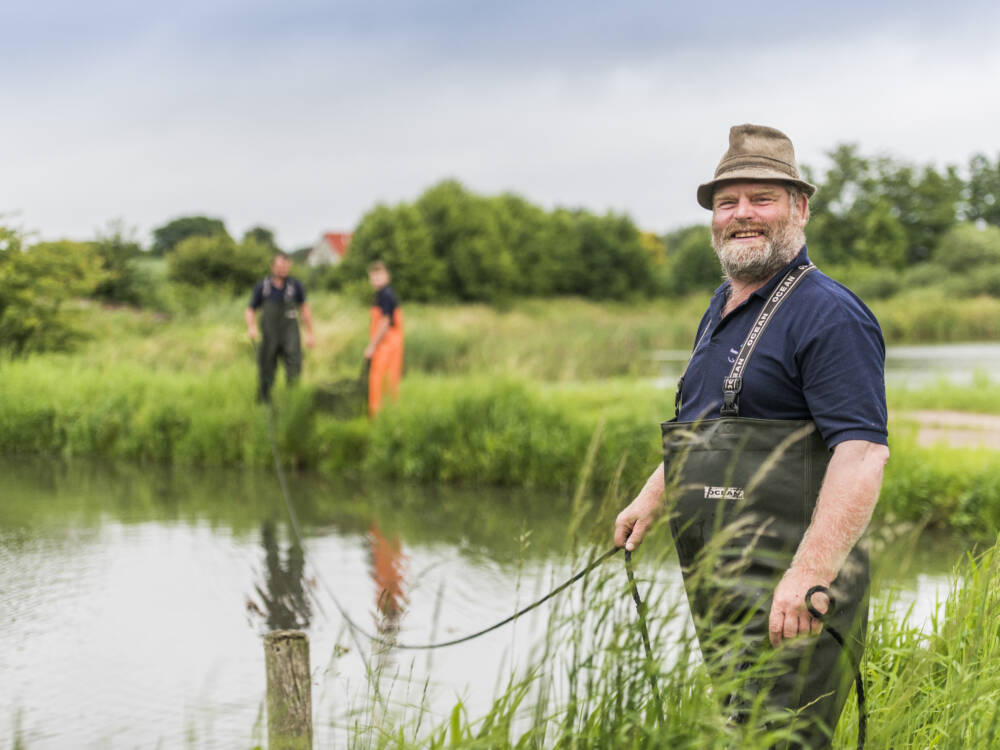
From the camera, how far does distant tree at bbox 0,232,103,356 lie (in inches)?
722

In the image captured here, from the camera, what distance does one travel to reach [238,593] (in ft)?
23.5

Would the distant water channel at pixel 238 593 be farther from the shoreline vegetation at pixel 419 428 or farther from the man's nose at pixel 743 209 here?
the man's nose at pixel 743 209

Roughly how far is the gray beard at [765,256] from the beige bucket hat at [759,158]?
14cm

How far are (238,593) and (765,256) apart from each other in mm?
5271

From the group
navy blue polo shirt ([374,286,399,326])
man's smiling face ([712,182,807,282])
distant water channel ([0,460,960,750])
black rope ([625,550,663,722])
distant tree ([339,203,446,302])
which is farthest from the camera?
distant tree ([339,203,446,302])

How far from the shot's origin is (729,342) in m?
2.84

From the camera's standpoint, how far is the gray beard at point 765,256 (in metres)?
2.82

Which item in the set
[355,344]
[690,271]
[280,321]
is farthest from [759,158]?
[690,271]

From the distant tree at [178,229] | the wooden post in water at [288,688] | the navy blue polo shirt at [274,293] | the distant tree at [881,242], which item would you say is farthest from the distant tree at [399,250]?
the wooden post in water at [288,688]

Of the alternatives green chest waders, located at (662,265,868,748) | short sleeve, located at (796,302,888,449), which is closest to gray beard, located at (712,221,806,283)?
green chest waders, located at (662,265,868,748)

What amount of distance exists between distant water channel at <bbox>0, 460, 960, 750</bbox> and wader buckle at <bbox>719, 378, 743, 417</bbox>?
495 mm

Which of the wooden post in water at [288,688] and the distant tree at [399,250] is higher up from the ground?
the distant tree at [399,250]

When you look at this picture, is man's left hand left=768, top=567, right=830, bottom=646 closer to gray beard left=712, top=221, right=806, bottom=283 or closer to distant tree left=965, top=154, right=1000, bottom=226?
gray beard left=712, top=221, right=806, bottom=283

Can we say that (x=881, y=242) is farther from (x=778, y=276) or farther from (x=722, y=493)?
(x=722, y=493)
